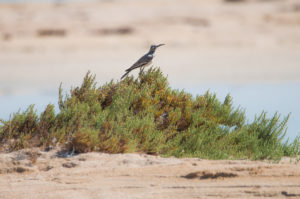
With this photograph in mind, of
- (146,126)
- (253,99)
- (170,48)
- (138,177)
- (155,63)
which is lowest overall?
(138,177)

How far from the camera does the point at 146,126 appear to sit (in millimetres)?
8383

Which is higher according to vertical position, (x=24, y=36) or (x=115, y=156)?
(x=24, y=36)

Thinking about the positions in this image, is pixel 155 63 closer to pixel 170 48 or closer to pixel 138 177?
pixel 170 48

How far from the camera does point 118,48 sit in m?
42.8

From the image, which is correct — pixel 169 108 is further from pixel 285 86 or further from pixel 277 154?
pixel 285 86

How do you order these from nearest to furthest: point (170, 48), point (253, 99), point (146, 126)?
1. point (146, 126)
2. point (253, 99)
3. point (170, 48)

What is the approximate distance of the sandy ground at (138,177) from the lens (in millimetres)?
6832

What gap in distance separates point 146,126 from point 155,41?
36808 mm

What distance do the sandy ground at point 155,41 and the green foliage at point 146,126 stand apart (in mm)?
16898

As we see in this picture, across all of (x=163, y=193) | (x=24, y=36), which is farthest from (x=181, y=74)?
(x=163, y=193)

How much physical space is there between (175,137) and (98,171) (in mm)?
1512

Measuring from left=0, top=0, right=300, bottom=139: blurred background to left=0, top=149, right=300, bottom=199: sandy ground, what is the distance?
801 cm

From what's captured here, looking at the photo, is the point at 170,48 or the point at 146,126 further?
the point at 170,48

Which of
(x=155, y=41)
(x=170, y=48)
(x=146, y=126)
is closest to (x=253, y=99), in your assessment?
(x=146, y=126)
